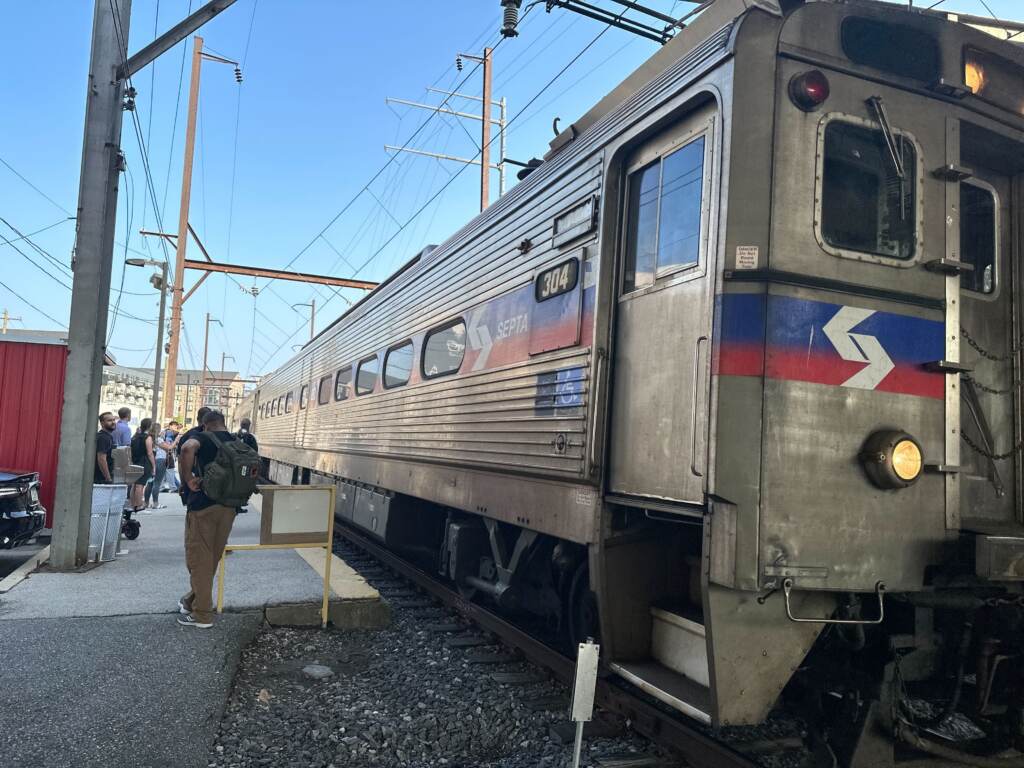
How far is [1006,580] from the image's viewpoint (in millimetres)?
2928

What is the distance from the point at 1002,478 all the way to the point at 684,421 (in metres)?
1.57

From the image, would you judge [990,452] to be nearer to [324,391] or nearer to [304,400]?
[324,391]

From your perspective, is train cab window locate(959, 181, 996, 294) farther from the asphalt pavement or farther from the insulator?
the insulator

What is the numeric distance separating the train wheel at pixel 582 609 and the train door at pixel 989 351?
6.17ft

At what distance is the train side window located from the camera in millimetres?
6277

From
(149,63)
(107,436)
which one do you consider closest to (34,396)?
(107,436)

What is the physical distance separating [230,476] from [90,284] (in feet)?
Result: 10.3

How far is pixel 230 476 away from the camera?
18.6ft

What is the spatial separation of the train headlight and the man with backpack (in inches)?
168

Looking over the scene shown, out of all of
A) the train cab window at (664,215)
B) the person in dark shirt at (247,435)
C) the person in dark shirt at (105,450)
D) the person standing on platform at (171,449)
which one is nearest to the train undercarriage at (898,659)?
the train cab window at (664,215)

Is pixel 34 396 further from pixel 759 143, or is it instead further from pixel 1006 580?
pixel 1006 580

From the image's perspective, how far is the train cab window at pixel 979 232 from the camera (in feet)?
12.5

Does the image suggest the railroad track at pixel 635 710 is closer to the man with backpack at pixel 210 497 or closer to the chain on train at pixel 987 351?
the man with backpack at pixel 210 497

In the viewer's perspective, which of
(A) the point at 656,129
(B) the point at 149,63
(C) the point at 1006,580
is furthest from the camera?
(B) the point at 149,63
